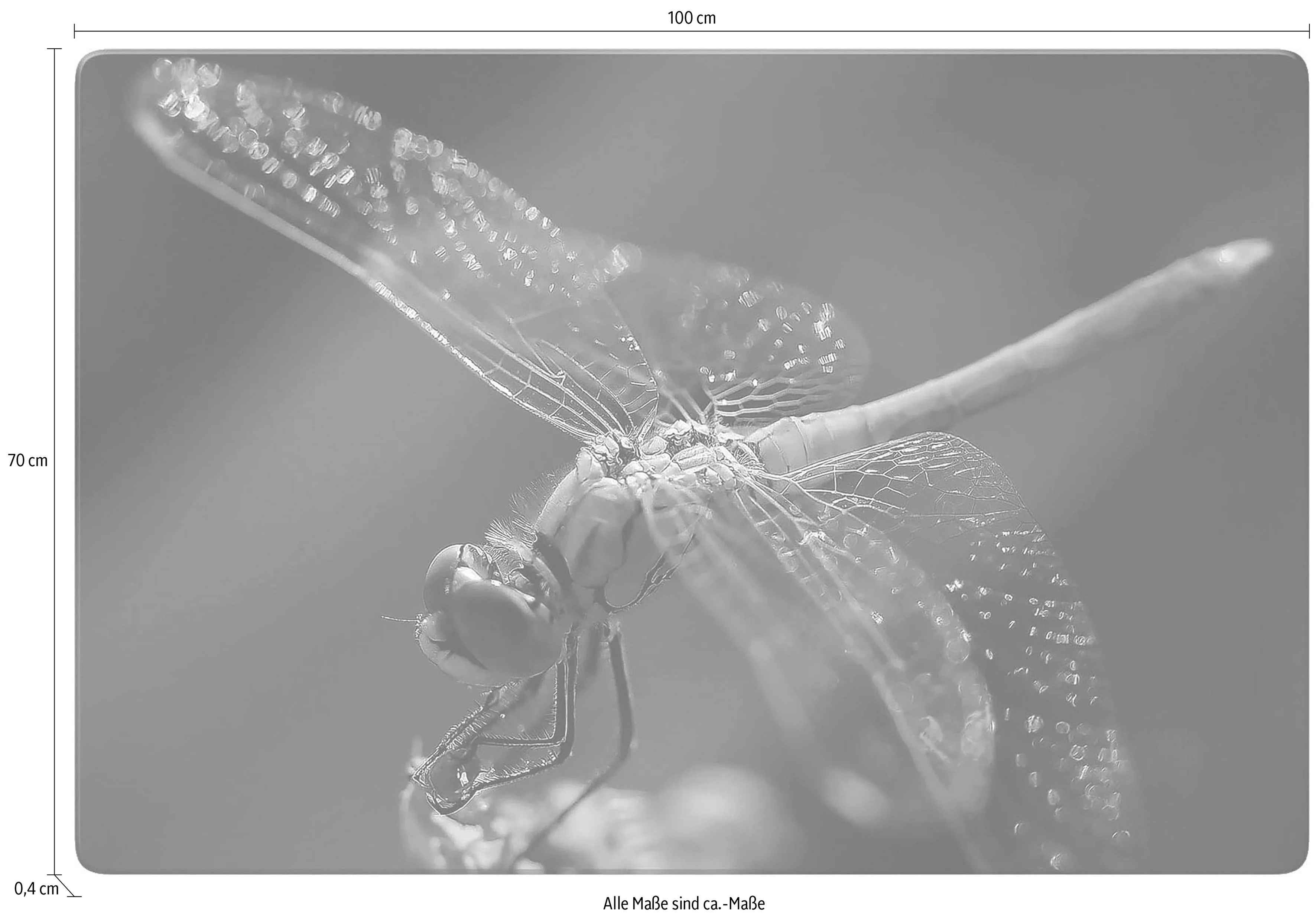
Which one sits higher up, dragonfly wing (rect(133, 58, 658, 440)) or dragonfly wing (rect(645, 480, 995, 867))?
dragonfly wing (rect(133, 58, 658, 440))

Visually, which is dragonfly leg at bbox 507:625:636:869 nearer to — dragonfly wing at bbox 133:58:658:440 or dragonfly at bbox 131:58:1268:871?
Result: dragonfly at bbox 131:58:1268:871

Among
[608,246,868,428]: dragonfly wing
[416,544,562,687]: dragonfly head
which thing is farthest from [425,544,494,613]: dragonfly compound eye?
[608,246,868,428]: dragonfly wing

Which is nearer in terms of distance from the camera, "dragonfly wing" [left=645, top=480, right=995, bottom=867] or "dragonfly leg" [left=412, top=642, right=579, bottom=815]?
"dragonfly wing" [left=645, top=480, right=995, bottom=867]

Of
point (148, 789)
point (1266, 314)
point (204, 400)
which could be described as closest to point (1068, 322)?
point (1266, 314)
